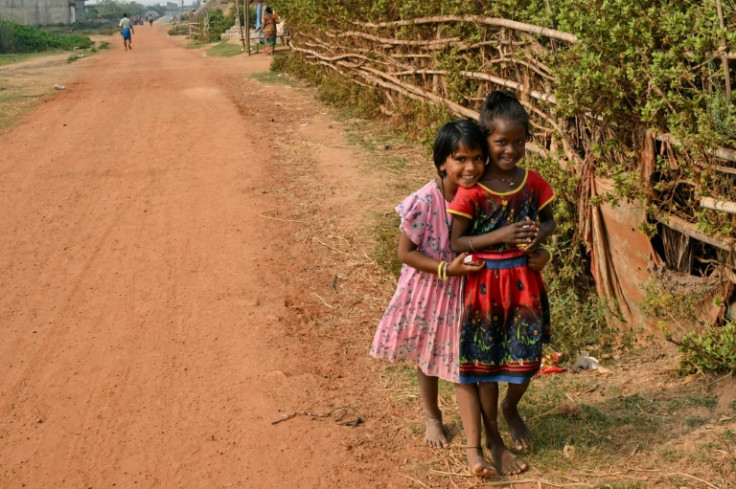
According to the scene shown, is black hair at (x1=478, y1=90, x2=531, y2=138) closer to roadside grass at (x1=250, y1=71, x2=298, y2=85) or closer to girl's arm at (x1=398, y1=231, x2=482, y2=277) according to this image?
girl's arm at (x1=398, y1=231, x2=482, y2=277)

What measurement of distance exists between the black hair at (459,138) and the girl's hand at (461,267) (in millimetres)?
378

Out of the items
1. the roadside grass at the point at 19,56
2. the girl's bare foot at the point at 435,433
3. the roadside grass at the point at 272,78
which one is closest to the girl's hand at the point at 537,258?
the girl's bare foot at the point at 435,433

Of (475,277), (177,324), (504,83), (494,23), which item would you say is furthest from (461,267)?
(494,23)

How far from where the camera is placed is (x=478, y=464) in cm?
310

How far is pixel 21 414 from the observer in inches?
156

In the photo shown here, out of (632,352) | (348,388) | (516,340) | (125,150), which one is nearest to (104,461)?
(348,388)

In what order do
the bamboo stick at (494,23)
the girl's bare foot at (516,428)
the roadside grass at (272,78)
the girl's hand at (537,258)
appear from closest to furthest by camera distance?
1. the girl's hand at (537,258)
2. the girl's bare foot at (516,428)
3. the bamboo stick at (494,23)
4. the roadside grass at (272,78)

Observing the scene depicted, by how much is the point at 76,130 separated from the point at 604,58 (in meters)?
8.15

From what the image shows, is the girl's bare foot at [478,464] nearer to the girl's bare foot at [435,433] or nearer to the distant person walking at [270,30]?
the girl's bare foot at [435,433]

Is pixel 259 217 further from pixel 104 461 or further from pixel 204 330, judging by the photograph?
pixel 104 461

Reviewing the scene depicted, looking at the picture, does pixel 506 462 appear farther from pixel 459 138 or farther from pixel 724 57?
pixel 724 57

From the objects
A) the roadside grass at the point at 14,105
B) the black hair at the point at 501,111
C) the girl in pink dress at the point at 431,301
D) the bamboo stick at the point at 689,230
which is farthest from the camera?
the roadside grass at the point at 14,105

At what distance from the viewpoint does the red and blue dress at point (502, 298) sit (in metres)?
2.93

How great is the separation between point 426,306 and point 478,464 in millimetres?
644
